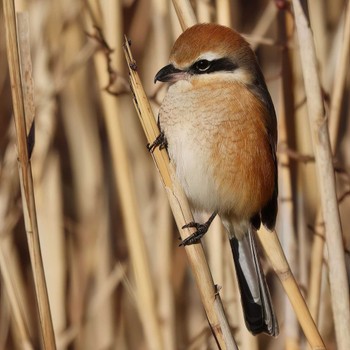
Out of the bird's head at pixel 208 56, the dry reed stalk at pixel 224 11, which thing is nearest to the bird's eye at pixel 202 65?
the bird's head at pixel 208 56

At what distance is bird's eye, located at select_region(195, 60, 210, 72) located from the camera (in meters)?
1.62

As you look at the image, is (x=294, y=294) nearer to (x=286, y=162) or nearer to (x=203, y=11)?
(x=286, y=162)

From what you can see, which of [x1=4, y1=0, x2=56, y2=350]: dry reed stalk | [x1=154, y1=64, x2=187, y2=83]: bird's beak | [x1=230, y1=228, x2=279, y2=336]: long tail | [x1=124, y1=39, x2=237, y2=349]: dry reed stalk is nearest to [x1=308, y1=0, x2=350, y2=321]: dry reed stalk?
[x1=230, y1=228, x2=279, y2=336]: long tail

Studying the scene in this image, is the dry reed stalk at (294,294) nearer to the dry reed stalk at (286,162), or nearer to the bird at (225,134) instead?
the bird at (225,134)

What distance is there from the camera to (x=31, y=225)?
1.32 m

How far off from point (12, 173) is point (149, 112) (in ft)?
3.37

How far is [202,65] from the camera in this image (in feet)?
5.34

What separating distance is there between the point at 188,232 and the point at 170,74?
1.28ft

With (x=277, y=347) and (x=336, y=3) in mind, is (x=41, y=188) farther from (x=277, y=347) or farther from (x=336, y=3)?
(x=336, y=3)

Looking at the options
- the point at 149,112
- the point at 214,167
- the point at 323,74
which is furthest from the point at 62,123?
the point at 149,112

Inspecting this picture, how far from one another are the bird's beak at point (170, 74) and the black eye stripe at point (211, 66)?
0.03 meters

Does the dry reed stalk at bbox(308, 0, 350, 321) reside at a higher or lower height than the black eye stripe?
lower

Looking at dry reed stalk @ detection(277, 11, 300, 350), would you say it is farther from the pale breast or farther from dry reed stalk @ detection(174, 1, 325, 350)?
dry reed stalk @ detection(174, 1, 325, 350)

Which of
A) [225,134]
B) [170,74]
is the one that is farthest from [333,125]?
[170,74]
